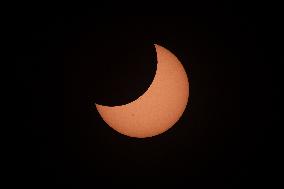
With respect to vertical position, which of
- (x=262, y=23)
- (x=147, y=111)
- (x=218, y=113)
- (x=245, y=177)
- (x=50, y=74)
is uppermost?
(x=262, y=23)

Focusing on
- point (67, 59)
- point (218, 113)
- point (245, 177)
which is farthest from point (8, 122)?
point (245, 177)

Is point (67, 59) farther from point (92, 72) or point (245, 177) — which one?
point (245, 177)

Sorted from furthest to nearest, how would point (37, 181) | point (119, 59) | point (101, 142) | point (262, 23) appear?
point (37, 181), point (101, 142), point (262, 23), point (119, 59)
